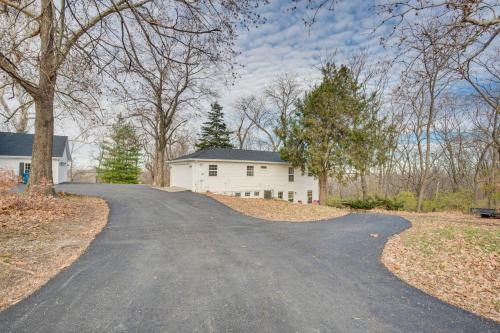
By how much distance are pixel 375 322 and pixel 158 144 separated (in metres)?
26.0

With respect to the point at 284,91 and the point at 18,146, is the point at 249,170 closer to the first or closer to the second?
the point at 284,91

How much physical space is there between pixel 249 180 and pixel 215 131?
39.6 ft

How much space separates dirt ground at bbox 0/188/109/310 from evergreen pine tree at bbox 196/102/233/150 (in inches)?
857

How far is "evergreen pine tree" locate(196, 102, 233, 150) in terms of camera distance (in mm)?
31109

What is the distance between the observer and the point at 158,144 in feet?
86.0

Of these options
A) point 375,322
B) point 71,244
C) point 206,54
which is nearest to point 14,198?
point 71,244

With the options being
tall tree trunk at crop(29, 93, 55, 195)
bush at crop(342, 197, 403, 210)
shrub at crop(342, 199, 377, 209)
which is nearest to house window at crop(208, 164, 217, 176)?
tall tree trunk at crop(29, 93, 55, 195)

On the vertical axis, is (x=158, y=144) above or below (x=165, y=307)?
above

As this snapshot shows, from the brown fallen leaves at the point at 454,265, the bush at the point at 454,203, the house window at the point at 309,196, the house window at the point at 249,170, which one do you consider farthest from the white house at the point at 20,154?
the bush at the point at 454,203

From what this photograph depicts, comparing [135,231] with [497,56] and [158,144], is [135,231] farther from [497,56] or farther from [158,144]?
[158,144]

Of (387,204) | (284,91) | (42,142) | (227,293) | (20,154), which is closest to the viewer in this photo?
(227,293)

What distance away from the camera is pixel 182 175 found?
69.5 ft

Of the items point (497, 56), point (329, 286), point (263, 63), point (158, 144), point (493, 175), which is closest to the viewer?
point (329, 286)

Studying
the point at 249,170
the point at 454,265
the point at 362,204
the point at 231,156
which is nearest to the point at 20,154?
the point at 231,156
